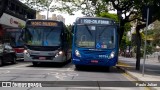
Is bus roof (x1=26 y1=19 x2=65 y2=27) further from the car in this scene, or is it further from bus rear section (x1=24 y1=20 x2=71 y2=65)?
the car

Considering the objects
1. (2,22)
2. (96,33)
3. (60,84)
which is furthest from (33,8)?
(60,84)

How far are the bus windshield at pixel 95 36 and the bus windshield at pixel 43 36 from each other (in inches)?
104

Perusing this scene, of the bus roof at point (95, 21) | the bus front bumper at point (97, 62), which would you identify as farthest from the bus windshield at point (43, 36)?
the bus front bumper at point (97, 62)

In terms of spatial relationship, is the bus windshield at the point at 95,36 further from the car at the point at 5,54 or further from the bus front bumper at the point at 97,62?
the car at the point at 5,54

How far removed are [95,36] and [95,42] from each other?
35 centimetres

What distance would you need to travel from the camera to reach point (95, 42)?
71.9 feet

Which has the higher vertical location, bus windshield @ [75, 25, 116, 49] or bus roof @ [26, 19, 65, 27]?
bus roof @ [26, 19, 65, 27]

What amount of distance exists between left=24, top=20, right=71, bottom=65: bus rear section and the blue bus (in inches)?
95.1

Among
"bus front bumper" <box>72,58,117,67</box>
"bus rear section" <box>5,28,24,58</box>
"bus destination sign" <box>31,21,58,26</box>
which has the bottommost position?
"bus front bumper" <box>72,58,117,67</box>

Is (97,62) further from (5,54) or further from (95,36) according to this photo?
(5,54)

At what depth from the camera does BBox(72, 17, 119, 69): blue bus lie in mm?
21875

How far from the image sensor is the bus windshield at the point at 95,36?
21922 mm

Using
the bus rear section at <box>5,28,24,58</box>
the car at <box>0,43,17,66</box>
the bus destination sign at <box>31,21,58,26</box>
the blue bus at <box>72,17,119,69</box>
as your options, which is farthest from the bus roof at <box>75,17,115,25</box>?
the bus rear section at <box>5,28,24,58</box>

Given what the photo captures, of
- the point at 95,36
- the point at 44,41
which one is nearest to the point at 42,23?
the point at 44,41
